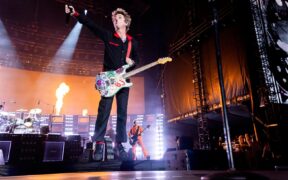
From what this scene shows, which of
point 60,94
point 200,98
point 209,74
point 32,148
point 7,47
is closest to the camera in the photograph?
point 32,148

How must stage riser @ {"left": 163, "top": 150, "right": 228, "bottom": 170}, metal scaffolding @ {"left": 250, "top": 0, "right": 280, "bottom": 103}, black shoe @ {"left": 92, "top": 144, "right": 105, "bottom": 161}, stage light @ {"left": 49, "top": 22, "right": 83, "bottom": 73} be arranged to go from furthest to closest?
stage light @ {"left": 49, "top": 22, "right": 83, "bottom": 73} < metal scaffolding @ {"left": 250, "top": 0, "right": 280, "bottom": 103} < stage riser @ {"left": 163, "top": 150, "right": 228, "bottom": 170} < black shoe @ {"left": 92, "top": 144, "right": 105, "bottom": 161}

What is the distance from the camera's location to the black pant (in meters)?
3.26

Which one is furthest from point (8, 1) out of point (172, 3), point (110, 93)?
point (110, 93)

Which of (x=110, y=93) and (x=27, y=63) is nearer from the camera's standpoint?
(x=110, y=93)

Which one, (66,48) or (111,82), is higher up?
(66,48)

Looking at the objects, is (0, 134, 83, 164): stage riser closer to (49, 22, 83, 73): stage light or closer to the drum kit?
the drum kit

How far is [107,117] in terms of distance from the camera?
3.34 meters

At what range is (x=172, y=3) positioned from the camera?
34.0ft

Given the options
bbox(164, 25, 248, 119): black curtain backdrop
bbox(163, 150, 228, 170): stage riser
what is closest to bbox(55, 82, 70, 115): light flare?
bbox(164, 25, 248, 119): black curtain backdrop

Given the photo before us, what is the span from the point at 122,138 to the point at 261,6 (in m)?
5.78

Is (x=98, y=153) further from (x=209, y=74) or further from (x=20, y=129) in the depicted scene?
(x=209, y=74)

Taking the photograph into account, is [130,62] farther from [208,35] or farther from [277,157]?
[208,35]

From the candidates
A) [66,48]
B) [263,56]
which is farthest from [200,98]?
[66,48]

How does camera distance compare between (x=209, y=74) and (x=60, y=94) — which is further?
(x=60, y=94)
